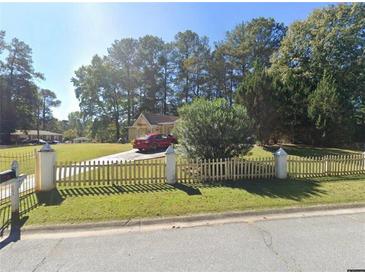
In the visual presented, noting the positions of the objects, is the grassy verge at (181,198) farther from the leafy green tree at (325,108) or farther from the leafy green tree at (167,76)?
the leafy green tree at (167,76)

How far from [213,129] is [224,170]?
180cm

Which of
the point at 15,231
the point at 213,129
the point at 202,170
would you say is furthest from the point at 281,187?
the point at 15,231

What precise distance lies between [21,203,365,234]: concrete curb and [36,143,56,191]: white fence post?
2848 millimetres

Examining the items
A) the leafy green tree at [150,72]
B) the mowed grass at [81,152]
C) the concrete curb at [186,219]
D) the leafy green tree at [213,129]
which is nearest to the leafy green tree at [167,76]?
the leafy green tree at [150,72]

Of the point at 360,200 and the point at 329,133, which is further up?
the point at 329,133

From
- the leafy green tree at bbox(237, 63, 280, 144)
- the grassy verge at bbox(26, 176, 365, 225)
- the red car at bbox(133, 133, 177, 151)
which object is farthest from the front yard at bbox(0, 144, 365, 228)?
the red car at bbox(133, 133, 177, 151)

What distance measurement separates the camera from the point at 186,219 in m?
5.45

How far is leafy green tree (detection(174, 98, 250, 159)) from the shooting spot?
10125mm

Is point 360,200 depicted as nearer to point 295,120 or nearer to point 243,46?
point 295,120

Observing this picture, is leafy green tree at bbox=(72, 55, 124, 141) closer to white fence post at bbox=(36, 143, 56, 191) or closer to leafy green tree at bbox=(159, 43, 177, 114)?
leafy green tree at bbox=(159, 43, 177, 114)

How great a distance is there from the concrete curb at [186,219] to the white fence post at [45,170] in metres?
2.85

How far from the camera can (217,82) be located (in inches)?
1886

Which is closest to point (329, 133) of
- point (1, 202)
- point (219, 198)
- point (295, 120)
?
point (295, 120)

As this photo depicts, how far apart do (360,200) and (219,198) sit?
384cm
